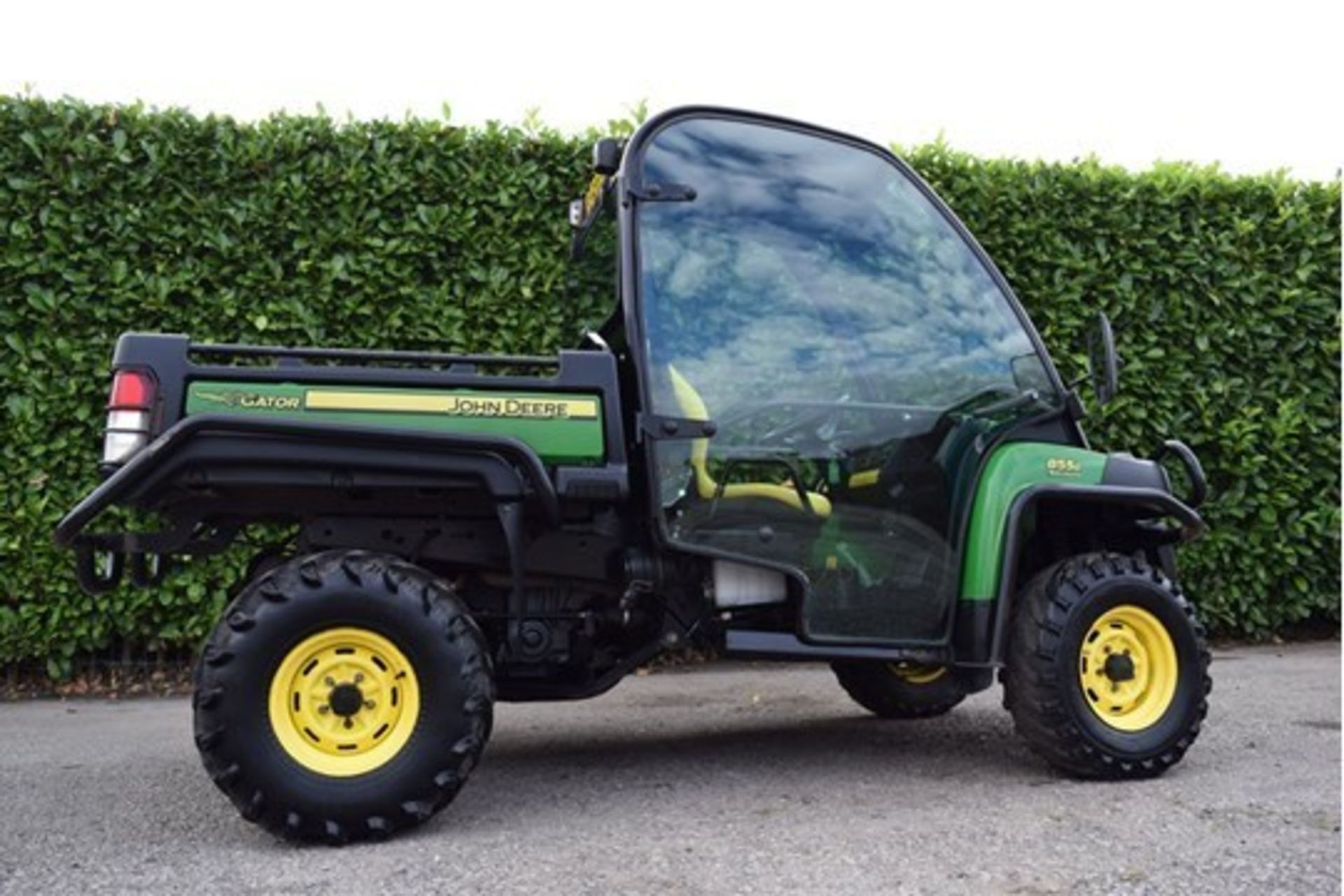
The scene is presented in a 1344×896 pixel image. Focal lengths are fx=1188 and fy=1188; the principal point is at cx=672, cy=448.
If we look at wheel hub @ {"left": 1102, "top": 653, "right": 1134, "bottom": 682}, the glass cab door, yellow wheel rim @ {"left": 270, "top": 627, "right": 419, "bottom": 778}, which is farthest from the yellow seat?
wheel hub @ {"left": 1102, "top": 653, "right": 1134, "bottom": 682}

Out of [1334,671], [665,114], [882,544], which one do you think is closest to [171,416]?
[665,114]

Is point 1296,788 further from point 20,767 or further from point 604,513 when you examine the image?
point 20,767

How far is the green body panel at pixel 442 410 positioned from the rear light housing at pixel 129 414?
11cm

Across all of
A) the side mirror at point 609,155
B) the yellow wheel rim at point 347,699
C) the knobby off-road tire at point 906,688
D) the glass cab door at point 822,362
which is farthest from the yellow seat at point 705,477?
the knobby off-road tire at point 906,688

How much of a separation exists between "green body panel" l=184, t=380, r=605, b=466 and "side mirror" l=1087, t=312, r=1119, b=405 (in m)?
1.67

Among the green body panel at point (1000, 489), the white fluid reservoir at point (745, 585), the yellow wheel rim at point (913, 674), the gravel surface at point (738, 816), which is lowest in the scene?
the gravel surface at point (738, 816)

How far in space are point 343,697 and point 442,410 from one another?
2.82 ft

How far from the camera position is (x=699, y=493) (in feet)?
12.1

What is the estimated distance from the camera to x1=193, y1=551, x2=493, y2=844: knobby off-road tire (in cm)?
316

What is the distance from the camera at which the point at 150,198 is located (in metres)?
5.76

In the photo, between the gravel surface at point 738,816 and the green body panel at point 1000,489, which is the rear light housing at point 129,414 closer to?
the gravel surface at point 738,816

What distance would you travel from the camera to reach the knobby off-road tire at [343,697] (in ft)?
10.4

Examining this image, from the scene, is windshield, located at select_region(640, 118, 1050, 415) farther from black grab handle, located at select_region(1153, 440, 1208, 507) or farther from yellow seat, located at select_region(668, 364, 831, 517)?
black grab handle, located at select_region(1153, 440, 1208, 507)

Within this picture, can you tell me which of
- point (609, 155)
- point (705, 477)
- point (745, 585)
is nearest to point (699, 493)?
point (705, 477)
